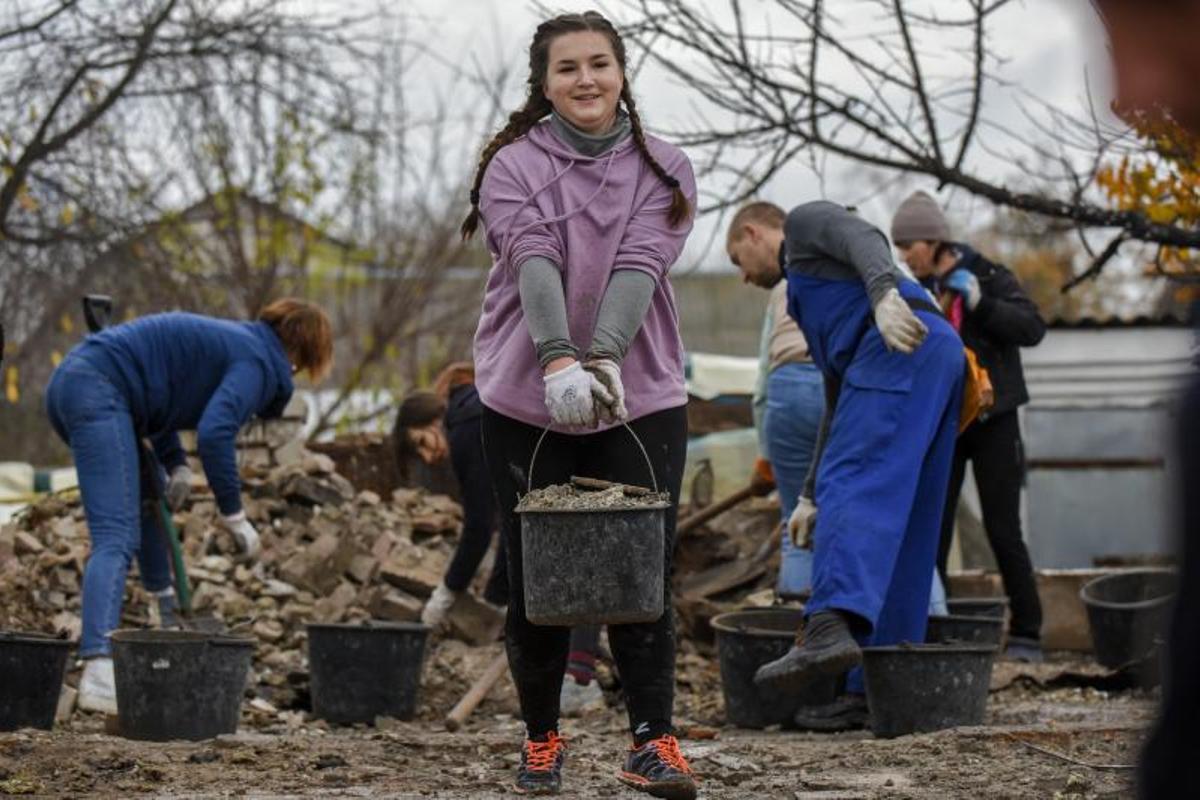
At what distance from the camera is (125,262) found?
13.9 metres

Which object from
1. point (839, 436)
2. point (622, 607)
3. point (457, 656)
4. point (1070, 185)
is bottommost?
point (457, 656)

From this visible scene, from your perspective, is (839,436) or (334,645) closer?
(839,436)

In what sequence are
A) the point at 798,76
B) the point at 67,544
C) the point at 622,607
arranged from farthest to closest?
the point at 67,544
the point at 798,76
the point at 622,607

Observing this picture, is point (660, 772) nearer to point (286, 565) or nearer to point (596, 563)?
point (596, 563)

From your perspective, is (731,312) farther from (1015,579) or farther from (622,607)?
(622,607)

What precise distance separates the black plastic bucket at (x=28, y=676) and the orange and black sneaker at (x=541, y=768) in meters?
2.02

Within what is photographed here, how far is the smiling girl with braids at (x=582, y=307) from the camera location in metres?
4.36

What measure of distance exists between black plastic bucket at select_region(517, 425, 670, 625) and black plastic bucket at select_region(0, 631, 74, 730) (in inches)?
91.1

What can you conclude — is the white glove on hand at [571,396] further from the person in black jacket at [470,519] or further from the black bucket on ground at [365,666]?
the person in black jacket at [470,519]

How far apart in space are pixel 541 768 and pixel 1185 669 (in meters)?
3.13

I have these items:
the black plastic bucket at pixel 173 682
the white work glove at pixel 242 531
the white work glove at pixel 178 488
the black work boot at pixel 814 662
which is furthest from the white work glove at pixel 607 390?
the white work glove at pixel 178 488

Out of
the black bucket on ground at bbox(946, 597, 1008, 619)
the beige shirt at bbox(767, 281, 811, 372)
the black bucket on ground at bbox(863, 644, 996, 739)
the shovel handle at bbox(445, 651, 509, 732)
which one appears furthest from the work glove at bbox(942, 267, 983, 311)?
the shovel handle at bbox(445, 651, 509, 732)

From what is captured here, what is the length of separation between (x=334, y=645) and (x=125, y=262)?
779 cm

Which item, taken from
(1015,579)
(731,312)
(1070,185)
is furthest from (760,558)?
(731,312)
